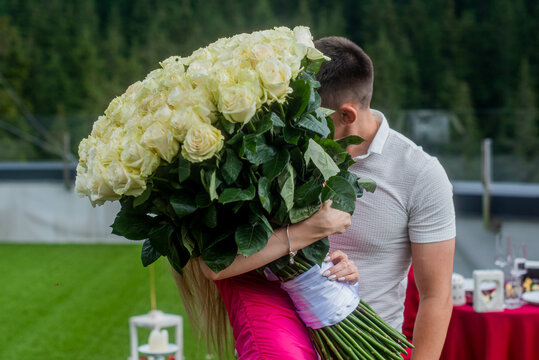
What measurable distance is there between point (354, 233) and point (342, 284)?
256mm

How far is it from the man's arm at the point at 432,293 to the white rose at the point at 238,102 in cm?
71

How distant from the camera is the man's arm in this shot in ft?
5.74

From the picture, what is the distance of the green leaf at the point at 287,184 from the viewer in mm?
1416

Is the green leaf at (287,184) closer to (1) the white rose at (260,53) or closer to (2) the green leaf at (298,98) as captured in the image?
(2) the green leaf at (298,98)

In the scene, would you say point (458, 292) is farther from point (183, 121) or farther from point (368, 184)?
point (183, 121)

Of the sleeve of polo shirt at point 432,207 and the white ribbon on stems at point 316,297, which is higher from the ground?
the sleeve of polo shirt at point 432,207

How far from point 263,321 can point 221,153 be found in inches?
18.7

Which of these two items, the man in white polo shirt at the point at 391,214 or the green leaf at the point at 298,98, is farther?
the man in white polo shirt at the point at 391,214

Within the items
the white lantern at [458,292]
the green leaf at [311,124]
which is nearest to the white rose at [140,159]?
the green leaf at [311,124]

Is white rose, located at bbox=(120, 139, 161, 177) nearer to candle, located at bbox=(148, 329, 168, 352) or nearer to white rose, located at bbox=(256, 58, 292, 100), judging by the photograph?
white rose, located at bbox=(256, 58, 292, 100)

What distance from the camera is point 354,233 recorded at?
1875 millimetres

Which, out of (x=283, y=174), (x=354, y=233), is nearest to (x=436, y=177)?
(x=354, y=233)

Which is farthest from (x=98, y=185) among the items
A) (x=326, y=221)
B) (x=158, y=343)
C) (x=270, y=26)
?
(x=270, y=26)

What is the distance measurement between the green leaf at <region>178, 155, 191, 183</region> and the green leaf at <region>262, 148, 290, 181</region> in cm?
17
